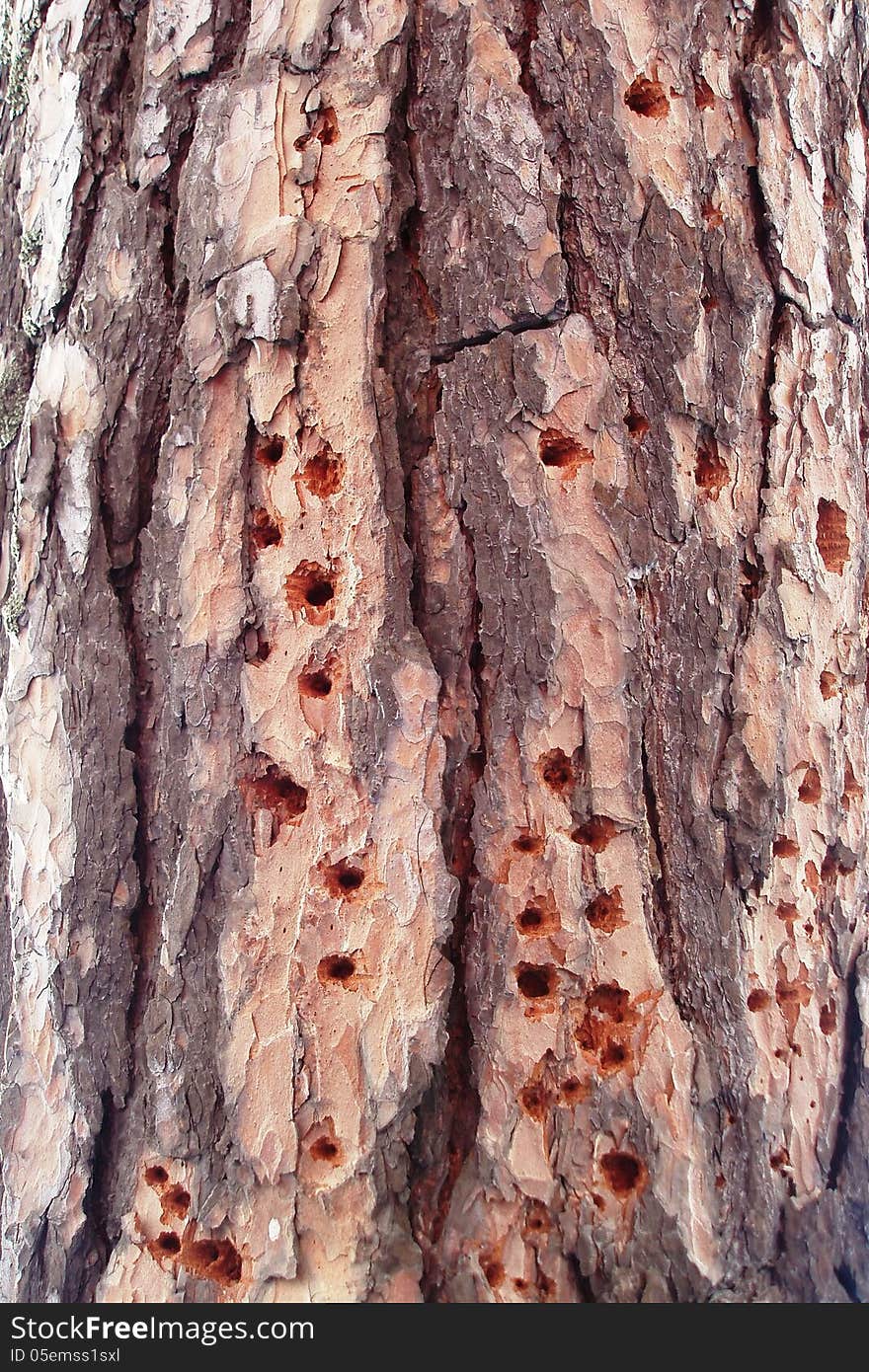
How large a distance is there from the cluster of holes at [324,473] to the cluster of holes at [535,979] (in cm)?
57

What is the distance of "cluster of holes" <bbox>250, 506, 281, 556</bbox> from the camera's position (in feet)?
3.68

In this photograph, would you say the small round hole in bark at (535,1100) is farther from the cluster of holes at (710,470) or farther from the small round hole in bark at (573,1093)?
the cluster of holes at (710,470)

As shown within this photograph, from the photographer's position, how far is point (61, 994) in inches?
45.4

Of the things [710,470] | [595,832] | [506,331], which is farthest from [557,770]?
[506,331]

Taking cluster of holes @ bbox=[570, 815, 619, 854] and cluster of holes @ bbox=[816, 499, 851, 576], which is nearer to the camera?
cluster of holes @ bbox=[570, 815, 619, 854]

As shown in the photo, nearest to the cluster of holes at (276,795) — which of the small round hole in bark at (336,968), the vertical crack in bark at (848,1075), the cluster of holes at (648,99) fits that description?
the small round hole in bark at (336,968)

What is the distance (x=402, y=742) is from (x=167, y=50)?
91 centimetres

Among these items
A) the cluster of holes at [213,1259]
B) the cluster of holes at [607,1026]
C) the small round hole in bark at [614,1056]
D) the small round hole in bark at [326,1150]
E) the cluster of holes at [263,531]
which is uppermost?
the cluster of holes at [263,531]

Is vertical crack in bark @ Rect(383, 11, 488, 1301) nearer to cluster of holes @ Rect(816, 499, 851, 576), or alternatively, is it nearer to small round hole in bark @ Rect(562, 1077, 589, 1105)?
small round hole in bark @ Rect(562, 1077, 589, 1105)

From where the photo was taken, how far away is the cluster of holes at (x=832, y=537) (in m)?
1.21

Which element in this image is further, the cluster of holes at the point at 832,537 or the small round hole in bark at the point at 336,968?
the cluster of holes at the point at 832,537

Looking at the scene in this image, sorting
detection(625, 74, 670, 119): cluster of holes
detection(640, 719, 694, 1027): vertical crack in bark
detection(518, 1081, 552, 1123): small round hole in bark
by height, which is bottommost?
detection(518, 1081, 552, 1123): small round hole in bark

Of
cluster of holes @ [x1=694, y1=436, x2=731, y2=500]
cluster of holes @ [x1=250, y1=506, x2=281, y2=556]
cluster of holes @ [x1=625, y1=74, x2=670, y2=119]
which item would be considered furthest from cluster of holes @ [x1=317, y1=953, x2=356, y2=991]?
cluster of holes @ [x1=625, y1=74, x2=670, y2=119]

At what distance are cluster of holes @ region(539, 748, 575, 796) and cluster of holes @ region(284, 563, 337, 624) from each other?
0.97ft
